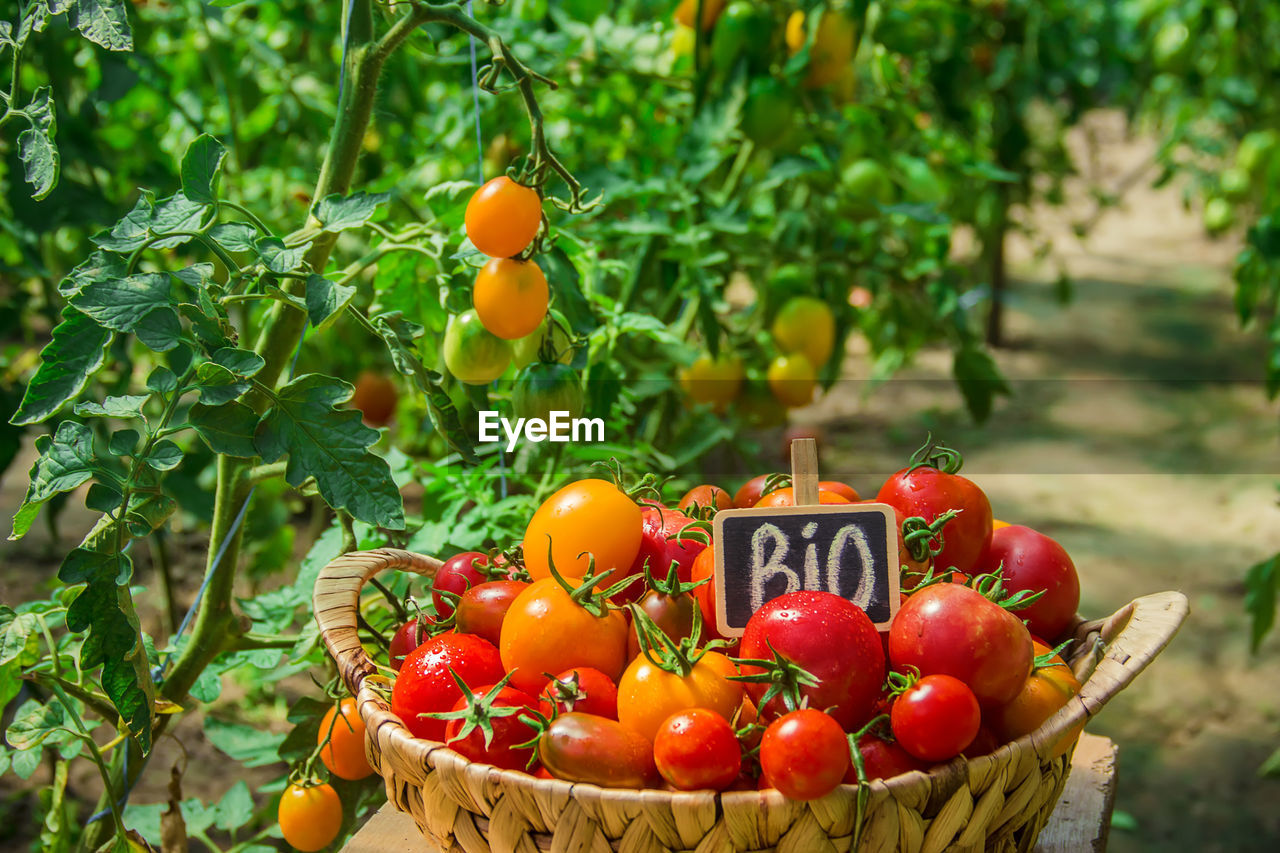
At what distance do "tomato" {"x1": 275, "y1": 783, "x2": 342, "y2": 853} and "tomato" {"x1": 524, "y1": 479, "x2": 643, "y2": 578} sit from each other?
301 mm

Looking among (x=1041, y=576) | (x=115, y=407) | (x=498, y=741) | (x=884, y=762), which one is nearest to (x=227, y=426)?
(x=115, y=407)

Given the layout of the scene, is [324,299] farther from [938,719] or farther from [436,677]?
[938,719]

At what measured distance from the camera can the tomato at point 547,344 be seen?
38.7 inches

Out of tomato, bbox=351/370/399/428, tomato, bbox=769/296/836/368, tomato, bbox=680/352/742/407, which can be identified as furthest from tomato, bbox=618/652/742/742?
tomato, bbox=351/370/399/428

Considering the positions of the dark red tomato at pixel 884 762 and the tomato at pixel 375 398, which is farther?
the tomato at pixel 375 398

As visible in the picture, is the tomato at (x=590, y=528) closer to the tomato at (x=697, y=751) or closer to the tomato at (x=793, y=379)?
the tomato at (x=697, y=751)

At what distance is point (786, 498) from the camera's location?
0.85 metres

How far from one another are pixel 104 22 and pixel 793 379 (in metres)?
1.13

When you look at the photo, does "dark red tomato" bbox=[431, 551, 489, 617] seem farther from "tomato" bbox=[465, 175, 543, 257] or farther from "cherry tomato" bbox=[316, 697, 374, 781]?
"tomato" bbox=[465, 175, 543, 257]

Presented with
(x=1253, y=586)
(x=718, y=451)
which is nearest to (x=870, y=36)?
(x=718, y=451)

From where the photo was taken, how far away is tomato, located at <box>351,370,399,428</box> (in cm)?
244

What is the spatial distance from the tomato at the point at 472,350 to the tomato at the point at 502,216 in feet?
0.32

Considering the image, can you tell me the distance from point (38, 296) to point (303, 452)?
1.38 m

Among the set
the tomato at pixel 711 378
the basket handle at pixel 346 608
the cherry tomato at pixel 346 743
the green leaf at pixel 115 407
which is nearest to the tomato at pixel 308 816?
the cherry tomato at pixel 346 743
